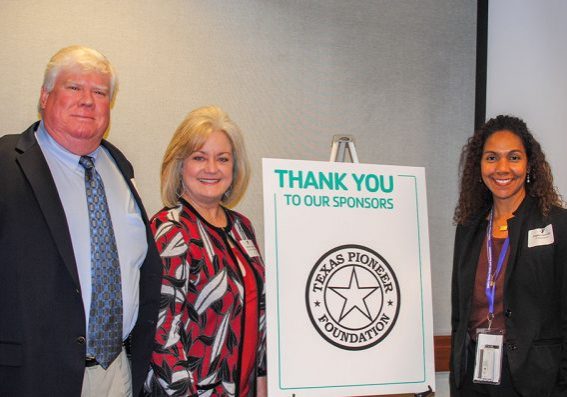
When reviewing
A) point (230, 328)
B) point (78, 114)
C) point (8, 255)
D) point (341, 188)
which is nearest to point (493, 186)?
point (341, 188)

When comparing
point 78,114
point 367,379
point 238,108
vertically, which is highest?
point 238,108

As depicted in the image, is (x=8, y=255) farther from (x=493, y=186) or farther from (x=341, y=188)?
(x=493, y=186)

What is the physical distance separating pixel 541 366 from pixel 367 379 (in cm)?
72

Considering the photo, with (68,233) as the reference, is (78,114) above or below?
above

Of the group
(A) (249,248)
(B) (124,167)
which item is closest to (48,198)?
(B) (124,167)

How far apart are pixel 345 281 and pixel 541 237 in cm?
87

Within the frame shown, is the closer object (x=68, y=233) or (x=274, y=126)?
(x=68, y=233)

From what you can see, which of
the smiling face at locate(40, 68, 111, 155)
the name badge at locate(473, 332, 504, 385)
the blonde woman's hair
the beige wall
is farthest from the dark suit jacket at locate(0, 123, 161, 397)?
the name badge at locate(473, 332, 504, 385)

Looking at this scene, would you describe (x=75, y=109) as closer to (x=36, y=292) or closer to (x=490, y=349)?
(x=36, y=292)

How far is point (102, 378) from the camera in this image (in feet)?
7.08

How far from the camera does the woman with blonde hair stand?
7.44 feet

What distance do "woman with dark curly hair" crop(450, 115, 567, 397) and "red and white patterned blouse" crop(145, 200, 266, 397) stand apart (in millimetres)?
993

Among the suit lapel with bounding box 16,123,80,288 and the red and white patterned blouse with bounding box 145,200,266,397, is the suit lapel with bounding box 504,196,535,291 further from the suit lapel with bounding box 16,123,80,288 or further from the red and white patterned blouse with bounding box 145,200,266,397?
the suit lapel with bounding box 16,123,80,288

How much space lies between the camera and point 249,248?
8.48 ft
